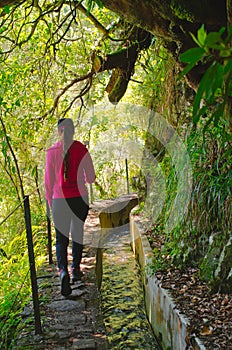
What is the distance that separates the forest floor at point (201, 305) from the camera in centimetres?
291

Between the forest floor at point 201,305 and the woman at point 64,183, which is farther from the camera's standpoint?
the woman at point 64,183

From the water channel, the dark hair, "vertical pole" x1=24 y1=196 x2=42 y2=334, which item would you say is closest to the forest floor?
the water channel

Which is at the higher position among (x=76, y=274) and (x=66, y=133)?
(x=66, y=133)

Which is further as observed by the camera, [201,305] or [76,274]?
[76,274]

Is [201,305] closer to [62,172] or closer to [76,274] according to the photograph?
[76,274]

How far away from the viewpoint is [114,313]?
4.93 m

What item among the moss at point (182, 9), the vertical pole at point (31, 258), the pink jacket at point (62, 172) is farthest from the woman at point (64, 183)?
the moss at point (182, 9)

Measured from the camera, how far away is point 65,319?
363 cm

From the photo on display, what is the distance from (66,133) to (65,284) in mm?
1432

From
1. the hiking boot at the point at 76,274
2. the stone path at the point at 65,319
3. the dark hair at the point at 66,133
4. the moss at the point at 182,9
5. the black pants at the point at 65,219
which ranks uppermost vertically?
the moss at the point at 182,9

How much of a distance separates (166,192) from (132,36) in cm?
221

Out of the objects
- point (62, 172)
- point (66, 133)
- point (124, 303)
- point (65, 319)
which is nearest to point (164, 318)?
point (65, 319)

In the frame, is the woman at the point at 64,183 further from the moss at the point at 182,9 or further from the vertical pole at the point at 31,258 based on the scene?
the moss at the point at 182,9

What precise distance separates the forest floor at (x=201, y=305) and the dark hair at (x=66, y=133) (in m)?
1.43
